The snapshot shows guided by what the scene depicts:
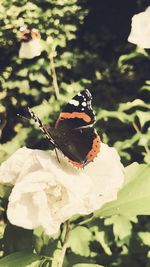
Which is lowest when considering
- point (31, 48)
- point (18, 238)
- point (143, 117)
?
point (143, 117)

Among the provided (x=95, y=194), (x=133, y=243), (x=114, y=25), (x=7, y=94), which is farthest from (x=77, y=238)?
(x=114, y=25)

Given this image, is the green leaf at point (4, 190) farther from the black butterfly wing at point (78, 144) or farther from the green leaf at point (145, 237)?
the green leaf at point (145, 237)

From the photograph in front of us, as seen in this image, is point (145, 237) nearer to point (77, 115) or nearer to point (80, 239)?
point (80, 239)

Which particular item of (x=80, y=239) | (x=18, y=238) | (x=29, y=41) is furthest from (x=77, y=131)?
(x=29, y=41)

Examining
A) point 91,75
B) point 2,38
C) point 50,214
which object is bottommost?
point 91,75

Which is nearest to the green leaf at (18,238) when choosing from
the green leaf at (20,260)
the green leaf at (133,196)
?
the green leaf at (20,260)

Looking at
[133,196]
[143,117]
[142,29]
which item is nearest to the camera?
[133,196]

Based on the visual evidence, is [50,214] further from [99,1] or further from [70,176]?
[99,1]
